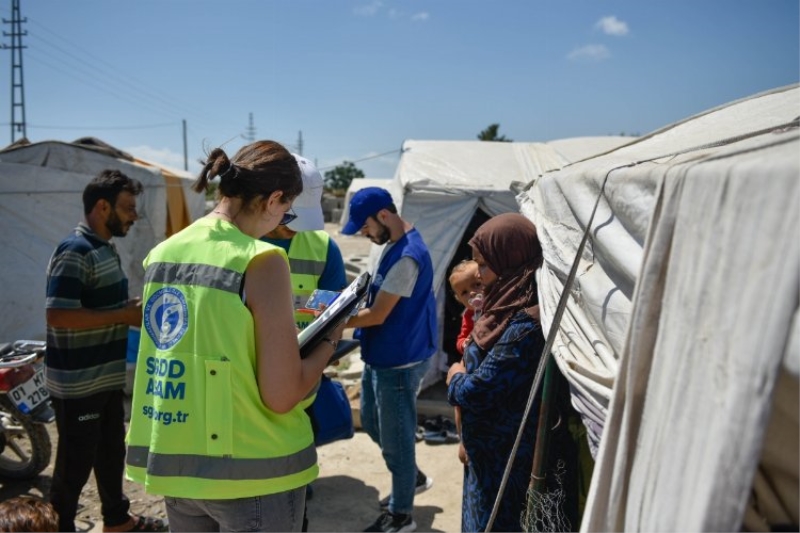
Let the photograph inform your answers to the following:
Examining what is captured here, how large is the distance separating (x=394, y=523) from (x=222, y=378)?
7.32ft

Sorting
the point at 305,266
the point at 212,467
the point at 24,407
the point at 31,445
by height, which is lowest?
the point at 31,445

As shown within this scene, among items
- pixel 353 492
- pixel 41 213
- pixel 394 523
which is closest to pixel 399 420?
pixel 394 523

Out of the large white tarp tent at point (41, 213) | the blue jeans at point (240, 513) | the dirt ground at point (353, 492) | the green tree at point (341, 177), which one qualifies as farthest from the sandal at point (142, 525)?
the green tree at point (341, 177)

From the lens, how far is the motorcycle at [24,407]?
3.77 m

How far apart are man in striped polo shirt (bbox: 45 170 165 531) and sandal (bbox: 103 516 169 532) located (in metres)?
0.33

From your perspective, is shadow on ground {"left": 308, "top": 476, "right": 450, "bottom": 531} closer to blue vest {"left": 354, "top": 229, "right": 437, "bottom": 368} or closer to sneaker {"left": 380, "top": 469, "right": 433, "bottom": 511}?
sneaker {"left": 380, "top": 469, "right": 433, "bottom": 511}

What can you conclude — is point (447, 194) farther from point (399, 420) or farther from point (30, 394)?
point (30, 394)

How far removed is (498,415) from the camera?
7.24 ft

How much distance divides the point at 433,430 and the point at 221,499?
3.65 meters

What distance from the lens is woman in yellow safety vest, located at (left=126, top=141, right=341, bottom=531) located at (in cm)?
155

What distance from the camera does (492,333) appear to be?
7.10 feet

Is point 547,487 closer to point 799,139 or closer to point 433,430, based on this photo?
point 799,139

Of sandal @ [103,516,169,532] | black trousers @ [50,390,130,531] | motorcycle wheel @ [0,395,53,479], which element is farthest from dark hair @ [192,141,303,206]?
motorcycle wheel @ [0,395,53,479]

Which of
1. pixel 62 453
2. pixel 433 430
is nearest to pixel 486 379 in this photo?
pixel 62 453
